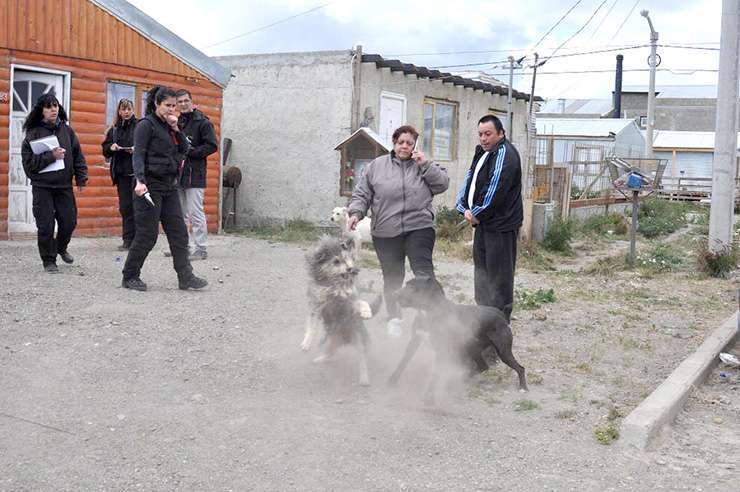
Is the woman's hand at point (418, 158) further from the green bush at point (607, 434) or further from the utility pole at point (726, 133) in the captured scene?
the utility pole at point (726, 133)

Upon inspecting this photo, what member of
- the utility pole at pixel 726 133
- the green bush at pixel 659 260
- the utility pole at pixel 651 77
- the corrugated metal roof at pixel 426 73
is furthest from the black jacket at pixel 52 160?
the utility pole at pixel 651 77

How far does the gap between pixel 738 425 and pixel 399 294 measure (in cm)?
238

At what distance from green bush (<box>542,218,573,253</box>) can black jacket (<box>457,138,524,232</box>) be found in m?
8.23

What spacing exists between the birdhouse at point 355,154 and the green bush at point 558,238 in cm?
334

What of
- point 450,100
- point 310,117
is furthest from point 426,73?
point 310,117

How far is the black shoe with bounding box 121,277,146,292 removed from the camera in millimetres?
8047

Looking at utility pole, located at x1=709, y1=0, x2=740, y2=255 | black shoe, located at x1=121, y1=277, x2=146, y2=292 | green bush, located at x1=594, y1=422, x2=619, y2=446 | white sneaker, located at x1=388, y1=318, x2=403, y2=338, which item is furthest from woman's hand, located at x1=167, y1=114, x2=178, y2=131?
utility pole, located at x1=709, y1=0, x2=740, y2=255

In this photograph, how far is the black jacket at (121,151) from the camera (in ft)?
32.7

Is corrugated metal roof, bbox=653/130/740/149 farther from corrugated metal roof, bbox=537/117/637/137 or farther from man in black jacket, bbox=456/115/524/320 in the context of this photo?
man in black jacket, bbox=456/115/524/320

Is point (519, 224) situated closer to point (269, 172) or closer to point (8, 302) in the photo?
point (8, 302)

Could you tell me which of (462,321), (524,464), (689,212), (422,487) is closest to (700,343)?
(462,321)

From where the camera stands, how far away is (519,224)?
6.35m

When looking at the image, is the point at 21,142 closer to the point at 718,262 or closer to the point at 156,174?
the point at 156,174

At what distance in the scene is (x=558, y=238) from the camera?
46.9ft
